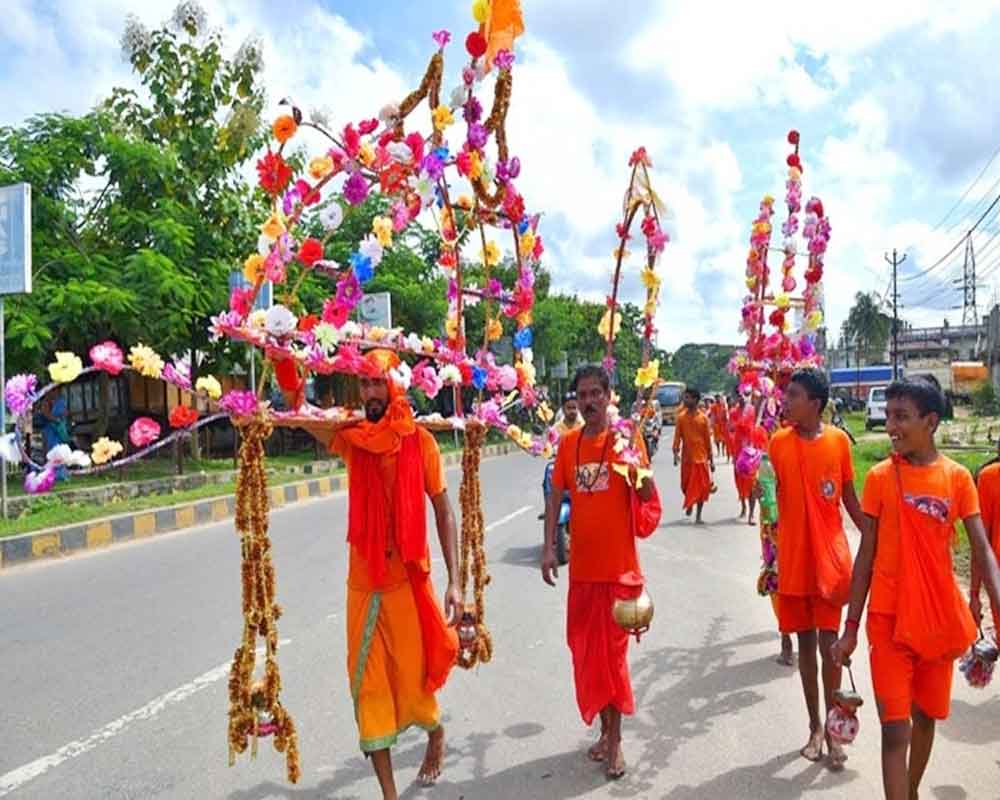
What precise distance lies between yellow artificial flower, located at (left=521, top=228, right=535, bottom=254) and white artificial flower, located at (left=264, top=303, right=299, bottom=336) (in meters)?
2.00

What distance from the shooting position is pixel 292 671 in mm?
5496

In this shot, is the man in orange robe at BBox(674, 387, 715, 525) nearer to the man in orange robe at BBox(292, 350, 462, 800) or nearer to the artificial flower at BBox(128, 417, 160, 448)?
the man in orange robe at BBox(292, 350, 462, 800)

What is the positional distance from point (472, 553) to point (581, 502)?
34.1 inches

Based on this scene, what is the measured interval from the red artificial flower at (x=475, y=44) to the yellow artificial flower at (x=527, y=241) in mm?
1076

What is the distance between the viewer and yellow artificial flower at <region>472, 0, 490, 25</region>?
4.27 m

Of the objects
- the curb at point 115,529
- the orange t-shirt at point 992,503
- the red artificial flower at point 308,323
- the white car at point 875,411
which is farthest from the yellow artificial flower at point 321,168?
the white car at point 875,411

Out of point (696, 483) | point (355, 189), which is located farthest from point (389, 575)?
point (696, 483)

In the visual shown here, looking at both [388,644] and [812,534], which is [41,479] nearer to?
[388,644]

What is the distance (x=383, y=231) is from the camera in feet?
12.7

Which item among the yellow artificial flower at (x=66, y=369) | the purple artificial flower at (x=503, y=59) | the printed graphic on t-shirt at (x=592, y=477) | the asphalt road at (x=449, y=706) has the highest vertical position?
the purple artificial flower at (x=503, y=59)

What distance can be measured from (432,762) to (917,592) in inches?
82.6

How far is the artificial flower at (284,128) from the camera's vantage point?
3645mm

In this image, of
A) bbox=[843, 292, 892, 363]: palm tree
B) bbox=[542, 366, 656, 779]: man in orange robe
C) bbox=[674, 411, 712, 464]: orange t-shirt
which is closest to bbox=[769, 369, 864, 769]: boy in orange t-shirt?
bbox=[542, 366, 656, 779]: man in orange robe

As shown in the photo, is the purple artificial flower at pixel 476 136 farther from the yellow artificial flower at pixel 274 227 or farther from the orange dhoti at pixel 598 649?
the orange dhoti at pixel 598 649
